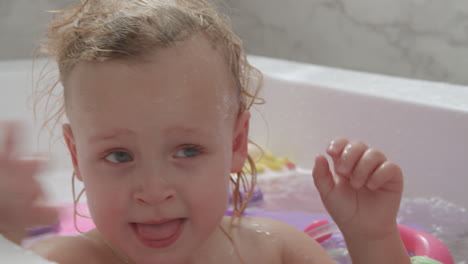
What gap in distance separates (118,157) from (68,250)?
0.18 meters

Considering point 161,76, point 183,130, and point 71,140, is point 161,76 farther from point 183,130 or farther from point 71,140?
point 71,140

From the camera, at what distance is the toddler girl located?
683 millimetres

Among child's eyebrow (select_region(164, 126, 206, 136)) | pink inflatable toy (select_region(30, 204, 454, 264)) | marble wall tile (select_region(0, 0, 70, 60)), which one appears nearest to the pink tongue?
child's eyebrow (select_region(164, 126, 206, 136))

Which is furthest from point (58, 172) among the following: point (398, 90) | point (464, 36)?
point (464, 36)

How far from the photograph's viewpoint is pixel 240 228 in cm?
93

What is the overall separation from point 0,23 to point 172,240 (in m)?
1.56

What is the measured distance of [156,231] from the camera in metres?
0.69

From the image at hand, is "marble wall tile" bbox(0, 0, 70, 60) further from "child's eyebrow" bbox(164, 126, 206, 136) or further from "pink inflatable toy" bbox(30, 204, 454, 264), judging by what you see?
"child's eyebrow" bbox(164, 126, 206, 136)

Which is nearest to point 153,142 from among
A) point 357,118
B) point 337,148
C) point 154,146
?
point 154,146

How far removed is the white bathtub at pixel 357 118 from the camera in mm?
1317

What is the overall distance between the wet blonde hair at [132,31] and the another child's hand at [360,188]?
0.49 feet

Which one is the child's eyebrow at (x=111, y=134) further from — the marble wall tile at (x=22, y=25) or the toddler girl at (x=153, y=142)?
the marble wall tile at (x=22, y=25)

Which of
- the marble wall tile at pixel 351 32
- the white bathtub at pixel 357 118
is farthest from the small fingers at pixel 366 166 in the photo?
the marble wall tile at pixel 351 32

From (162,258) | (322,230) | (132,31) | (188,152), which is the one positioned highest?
(132,31)
